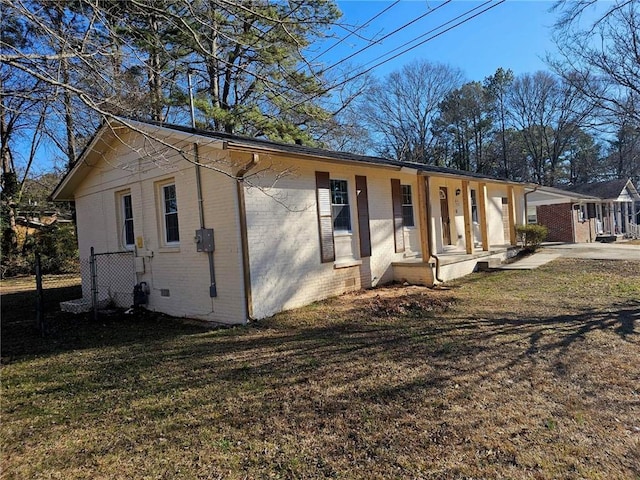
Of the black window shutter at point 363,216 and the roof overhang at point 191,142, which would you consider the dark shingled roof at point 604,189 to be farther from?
the black window shutter at point 363,216

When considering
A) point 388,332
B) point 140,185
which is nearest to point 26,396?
point 388,332

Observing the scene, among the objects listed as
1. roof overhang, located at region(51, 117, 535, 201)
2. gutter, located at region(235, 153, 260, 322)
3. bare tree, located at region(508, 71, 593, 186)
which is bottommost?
gutter, located at region(235, 153, 260, 322)

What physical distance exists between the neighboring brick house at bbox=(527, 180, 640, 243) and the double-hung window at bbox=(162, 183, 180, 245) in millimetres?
18540

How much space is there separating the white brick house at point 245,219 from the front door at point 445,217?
138 cm

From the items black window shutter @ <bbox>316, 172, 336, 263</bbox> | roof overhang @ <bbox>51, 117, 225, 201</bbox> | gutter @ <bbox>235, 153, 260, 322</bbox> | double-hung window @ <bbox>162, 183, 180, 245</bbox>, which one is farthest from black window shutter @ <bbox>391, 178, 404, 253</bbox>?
double-hung window @ <bbox>162, 183, 180, 245</bbox>

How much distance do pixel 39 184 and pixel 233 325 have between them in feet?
82.8

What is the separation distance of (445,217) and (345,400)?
11.2 metres

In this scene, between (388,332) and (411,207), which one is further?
(411,207)

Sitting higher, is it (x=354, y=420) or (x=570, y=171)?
(x=570, y=171)

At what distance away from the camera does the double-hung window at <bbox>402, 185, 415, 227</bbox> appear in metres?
12.0

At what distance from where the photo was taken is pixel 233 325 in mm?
7555

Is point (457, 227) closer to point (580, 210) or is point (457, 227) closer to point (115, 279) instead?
point (115, 279)

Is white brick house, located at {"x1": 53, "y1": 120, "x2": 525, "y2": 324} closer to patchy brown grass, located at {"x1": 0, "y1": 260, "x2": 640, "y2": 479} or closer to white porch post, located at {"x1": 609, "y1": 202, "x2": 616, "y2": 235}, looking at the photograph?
patchy brown grass, located at {"x1": 0, "y1": 260, "x2": 640, "y2": 479}

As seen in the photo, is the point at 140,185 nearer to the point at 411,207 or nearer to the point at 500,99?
the point at 411,207
